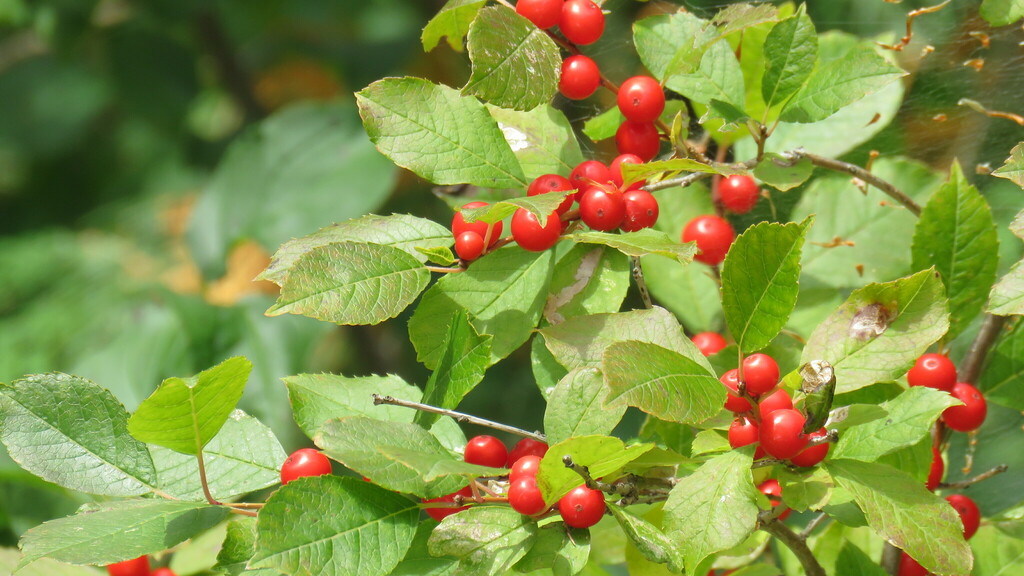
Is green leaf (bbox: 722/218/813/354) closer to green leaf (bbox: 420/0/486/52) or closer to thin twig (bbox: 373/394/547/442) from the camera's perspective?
thin twig (bbox: 373/394/547/442)

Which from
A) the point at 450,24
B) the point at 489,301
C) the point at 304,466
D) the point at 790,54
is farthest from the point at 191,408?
the point at 790,54

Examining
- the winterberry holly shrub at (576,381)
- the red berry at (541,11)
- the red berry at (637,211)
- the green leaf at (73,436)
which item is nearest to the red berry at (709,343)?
the winterberry holly shrub at (576,381)

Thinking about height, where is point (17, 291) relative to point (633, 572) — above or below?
below

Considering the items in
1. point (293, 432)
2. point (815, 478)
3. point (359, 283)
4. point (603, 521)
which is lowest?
point (293, 432)

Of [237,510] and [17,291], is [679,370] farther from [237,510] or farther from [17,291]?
[17,291]

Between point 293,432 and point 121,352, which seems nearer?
point 121,352

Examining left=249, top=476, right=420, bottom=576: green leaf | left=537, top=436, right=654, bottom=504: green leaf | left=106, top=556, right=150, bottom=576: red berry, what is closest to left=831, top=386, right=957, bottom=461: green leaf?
left=537, top=436, right=654, bottom=504: green leaf

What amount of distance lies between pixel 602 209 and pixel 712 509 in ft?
0.59

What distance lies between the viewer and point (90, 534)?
1.55 feet

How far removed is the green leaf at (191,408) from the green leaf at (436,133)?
0.15 meters

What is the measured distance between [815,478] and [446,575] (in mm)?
191

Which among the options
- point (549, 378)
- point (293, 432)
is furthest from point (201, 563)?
point (293, 432)

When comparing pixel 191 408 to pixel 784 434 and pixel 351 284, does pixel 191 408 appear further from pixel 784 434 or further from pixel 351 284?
pixel 784 434

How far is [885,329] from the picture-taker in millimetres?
493
